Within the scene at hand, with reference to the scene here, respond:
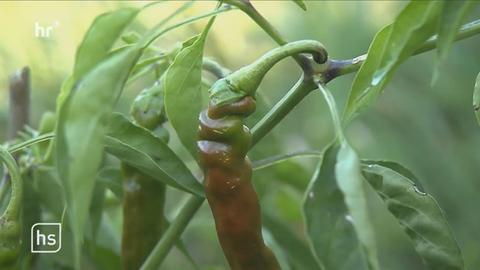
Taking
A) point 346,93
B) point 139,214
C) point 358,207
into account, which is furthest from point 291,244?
point 346,93

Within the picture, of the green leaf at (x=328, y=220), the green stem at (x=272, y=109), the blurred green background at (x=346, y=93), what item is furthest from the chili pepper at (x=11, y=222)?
the blurred green background at (x=346, y=93)

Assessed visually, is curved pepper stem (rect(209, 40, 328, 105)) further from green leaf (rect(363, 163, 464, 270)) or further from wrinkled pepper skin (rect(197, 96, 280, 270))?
green leaf (rect(363, 163, 464, 270))

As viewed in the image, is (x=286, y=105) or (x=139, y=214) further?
(x=139, y=214)

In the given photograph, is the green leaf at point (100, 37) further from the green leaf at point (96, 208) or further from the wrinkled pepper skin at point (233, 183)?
the green leaf at point (96, 208)

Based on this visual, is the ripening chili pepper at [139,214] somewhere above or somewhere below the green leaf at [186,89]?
below

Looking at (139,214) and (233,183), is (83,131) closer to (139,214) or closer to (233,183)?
(233,183)

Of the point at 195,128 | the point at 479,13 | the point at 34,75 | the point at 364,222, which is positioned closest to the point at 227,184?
the point at 195,128
